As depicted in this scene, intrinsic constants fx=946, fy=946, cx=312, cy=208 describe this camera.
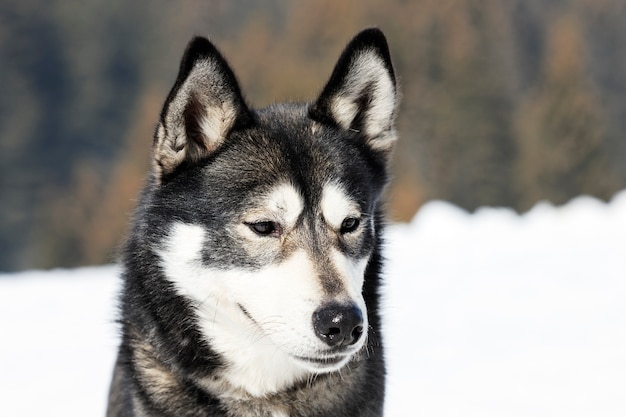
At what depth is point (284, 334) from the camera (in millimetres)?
3367

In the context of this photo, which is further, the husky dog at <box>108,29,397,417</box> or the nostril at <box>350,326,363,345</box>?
the husky dog at <box>108,29,397,417</box>

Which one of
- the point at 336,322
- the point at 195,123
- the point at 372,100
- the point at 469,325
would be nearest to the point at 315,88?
the point at 469,325

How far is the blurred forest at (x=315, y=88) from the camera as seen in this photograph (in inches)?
1426

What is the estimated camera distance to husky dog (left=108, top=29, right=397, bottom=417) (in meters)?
3.45

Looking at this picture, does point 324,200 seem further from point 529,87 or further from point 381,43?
A: point 529,87

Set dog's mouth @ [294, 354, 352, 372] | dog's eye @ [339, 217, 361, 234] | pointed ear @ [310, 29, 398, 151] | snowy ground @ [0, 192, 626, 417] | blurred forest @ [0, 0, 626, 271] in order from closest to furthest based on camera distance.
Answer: dog's mouth @ [294, 354, 352, 372] → dog's eye @ [339, 217, 361, 234] → pointed ear @ [310, 29, 398, 151] → snowy ground @ [0, 192, 626, 417] → blurred forest @ [0, 0, 626, 271]

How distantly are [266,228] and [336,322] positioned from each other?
0.49m

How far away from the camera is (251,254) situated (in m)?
3.50

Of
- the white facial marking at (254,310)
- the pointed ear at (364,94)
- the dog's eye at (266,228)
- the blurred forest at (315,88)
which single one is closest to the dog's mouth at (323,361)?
the white facial marking at (254,310)

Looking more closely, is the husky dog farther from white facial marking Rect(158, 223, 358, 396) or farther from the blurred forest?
the blurred forest

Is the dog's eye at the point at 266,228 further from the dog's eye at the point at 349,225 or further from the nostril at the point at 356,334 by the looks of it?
the nostril at the point at 356,334

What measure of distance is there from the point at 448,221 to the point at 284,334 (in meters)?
7.20

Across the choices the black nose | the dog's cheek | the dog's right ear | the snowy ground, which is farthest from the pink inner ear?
the snowy ground

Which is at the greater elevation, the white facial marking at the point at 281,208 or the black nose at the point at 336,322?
the white facial marking at the point at 281,208
